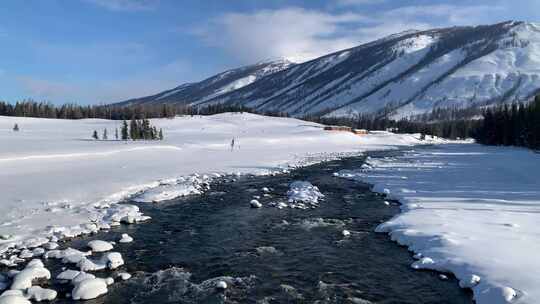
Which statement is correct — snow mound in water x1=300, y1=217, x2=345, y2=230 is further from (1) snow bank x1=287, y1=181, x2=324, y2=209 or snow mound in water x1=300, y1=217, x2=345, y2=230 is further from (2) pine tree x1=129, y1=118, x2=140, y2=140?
(2) pine tree x1=129, y1=118, x2=140, y2=140

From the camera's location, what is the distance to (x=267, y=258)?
20062 millimetres

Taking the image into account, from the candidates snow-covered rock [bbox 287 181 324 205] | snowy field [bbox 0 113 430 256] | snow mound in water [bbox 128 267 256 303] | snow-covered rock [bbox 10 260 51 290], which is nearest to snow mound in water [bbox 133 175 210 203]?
snowy field [bbox 0 113 430 256]

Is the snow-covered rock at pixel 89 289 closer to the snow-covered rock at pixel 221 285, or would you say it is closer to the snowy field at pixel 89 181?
the snow-covered rock at pixel 221 285

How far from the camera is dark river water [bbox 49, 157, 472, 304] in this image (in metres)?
15.9

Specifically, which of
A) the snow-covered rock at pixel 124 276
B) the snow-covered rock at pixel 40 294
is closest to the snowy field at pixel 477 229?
the snow-covered rock at pixel 124 276

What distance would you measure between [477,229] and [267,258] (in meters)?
11.6

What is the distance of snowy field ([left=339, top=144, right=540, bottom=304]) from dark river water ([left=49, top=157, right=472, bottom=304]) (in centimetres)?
99

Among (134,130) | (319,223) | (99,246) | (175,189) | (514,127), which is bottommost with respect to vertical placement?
(319,223)

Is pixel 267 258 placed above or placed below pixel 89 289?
below

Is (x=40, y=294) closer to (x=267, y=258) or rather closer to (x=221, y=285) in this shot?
(x=221, y=285)

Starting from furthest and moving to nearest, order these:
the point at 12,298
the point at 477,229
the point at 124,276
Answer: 1. the point at 477,229
2. the point at 124,276
3. the point at 12,298

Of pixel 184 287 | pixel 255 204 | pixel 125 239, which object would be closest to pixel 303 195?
pixel 255 204

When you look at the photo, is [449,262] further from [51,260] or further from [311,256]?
[51,260]

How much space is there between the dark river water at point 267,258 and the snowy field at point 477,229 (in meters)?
0.99
